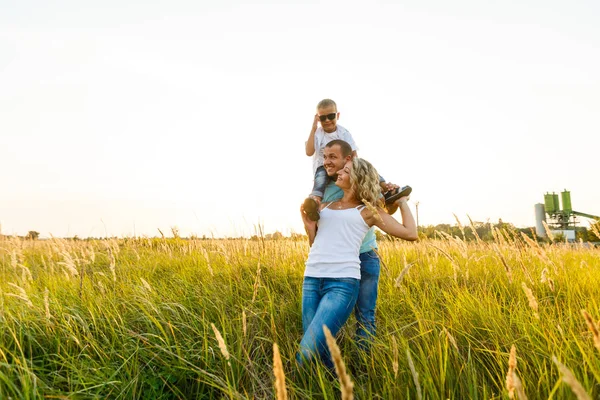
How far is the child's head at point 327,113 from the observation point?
4.42 meters

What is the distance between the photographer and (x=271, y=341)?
3406 millimetres

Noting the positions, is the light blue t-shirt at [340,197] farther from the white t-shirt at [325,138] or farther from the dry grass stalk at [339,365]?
the dry grass stalk at [339,365]

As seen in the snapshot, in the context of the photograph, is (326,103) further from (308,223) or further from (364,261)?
(364,261)

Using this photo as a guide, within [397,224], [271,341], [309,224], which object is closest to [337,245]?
[309,224]

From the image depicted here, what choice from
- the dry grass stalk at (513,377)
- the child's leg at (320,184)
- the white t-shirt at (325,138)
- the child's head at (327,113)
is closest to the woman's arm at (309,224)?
the child's leg at (320,184)

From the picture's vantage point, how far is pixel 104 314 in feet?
12.1

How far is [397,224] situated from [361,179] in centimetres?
43

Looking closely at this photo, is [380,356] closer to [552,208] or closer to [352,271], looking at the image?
[352,271]

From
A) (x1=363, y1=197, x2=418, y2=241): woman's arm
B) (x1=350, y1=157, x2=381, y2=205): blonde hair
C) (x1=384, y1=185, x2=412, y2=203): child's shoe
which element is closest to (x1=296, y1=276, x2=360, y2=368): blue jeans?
(x1=363, y1=197, x2=418, y2=241): woman's arm

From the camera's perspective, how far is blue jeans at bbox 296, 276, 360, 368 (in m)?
2.87

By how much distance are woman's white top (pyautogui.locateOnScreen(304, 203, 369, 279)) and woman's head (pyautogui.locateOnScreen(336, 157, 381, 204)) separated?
0.47 ft

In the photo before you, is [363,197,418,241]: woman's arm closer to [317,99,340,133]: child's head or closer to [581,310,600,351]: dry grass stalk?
[317,99,340,133]: child's head

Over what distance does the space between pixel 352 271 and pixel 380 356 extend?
604 mm

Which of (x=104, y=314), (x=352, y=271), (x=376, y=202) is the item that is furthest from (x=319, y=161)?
(x=104, y=314)
